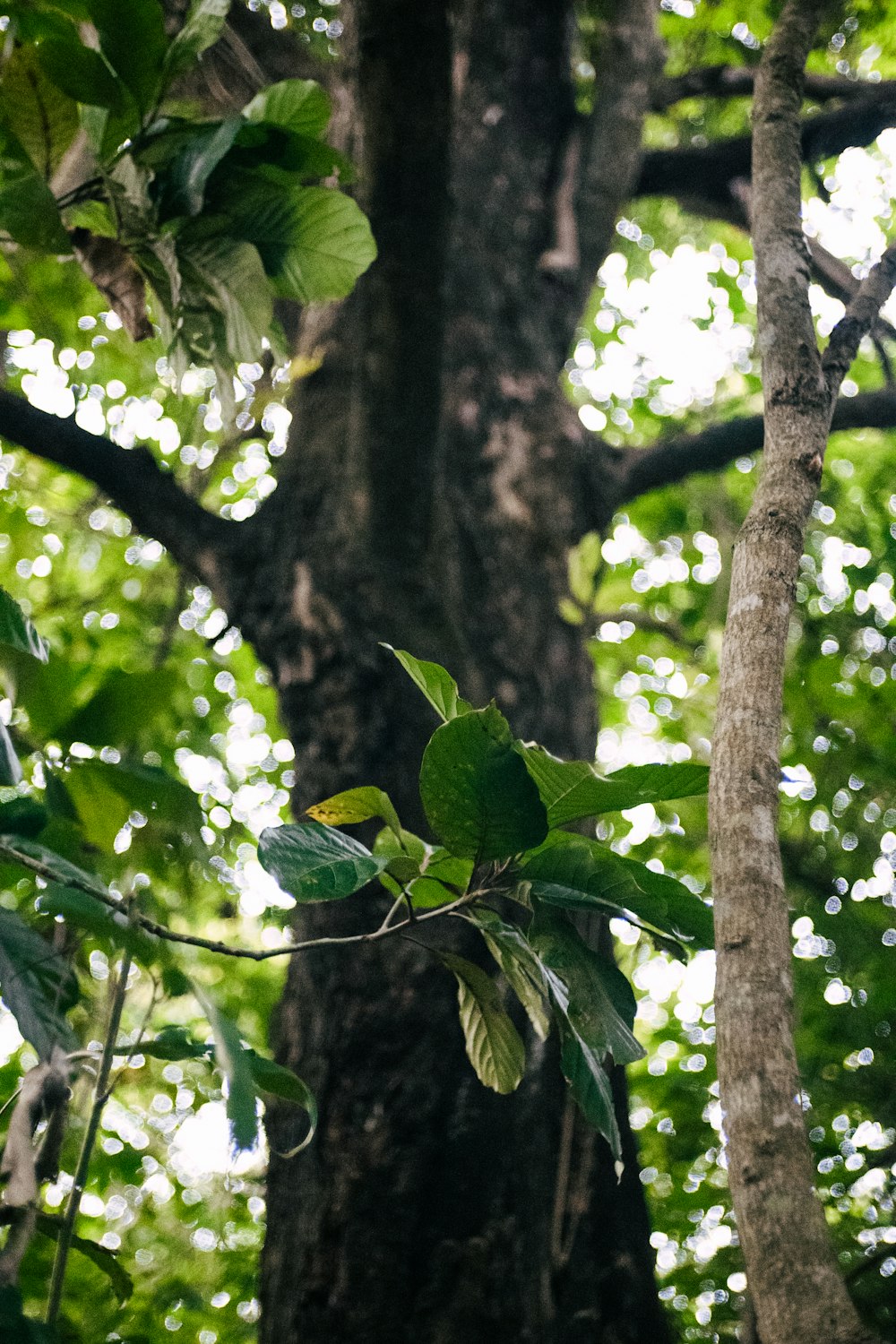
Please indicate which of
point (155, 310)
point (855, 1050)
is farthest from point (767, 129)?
point (855, 1050)

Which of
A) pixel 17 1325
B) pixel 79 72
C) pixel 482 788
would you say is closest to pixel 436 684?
pixel 482 788

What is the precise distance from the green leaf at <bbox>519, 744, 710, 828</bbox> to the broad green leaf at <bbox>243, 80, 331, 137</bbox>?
989 millimetres

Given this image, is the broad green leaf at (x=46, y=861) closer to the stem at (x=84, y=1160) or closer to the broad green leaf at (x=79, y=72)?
the stem at (x=84, y=1160)

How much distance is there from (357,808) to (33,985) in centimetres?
36

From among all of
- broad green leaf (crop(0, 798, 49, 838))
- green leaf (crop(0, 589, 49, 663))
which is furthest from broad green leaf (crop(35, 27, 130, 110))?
broad green leaf (crop(0, 798, 49, 838))

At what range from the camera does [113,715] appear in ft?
4.00

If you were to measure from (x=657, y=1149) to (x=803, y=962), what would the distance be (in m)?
0.88

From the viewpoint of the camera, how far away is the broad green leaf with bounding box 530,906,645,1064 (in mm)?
1021

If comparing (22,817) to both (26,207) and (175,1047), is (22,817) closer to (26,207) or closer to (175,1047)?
(175,1047)

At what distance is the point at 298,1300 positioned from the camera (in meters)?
1.67

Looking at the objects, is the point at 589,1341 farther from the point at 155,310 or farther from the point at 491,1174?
the point at 155,310

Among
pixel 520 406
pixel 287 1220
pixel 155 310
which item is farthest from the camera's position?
pixel 520 406

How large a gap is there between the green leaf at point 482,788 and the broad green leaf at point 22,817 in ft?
1.07

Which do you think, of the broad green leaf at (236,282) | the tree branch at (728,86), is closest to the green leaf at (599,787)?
the broad green leaf at (236,282)
